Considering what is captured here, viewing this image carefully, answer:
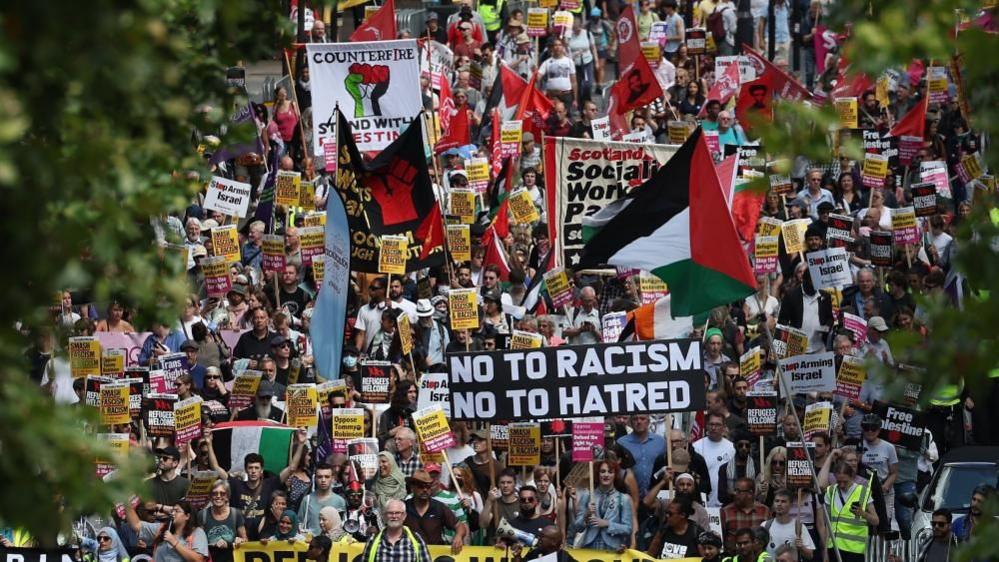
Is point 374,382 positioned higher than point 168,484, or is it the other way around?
point 374,382

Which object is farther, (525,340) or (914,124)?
(914,124)

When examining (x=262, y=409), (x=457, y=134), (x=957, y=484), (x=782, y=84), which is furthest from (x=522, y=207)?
(x=957, y=484)

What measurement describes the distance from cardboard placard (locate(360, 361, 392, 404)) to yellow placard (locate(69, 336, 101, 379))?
2.50 meters

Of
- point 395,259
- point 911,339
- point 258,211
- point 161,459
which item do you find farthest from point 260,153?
point 911,339

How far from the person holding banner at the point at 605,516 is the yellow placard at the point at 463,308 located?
11.0 ft

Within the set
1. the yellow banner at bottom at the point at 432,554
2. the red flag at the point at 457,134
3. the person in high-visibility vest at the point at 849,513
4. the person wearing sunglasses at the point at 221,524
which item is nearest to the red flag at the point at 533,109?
the red flag at the point at 457,134

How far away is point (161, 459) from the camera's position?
1886cm

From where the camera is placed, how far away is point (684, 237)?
57.7 feet

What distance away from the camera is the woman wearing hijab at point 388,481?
1816 centimetres

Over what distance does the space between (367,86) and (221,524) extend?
22.7 ft

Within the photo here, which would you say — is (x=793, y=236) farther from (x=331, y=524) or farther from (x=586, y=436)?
(x=331, y=524)

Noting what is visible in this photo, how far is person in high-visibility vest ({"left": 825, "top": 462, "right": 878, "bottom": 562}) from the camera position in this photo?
17.3 m

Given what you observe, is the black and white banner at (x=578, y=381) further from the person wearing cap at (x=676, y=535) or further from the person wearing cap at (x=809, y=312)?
the person wearing cap at (x=809, y=312)

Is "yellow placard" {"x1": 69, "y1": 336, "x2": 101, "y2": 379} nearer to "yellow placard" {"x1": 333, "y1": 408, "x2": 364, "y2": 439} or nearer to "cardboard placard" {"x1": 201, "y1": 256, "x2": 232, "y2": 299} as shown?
"yellow placard" {"x1": 333, "y1": 408, "x2": 364, "y2": 439}
